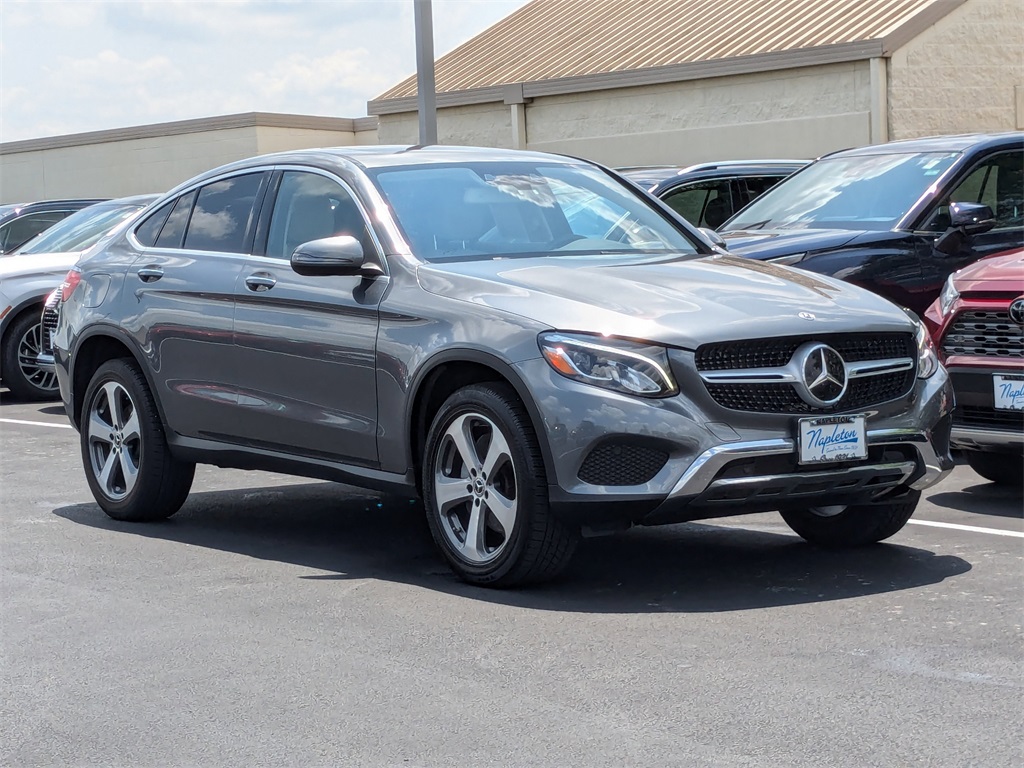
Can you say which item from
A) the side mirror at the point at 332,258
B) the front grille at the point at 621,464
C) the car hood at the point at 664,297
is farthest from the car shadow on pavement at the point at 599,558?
the side mirror at the point at 332,258

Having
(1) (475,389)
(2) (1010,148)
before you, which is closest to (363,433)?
(1) (475,389)

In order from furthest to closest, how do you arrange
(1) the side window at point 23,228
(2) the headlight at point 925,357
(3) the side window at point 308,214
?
(1) the side window at point 23,228, (3) the side window at point 308,214, (2) the headlight at point 925,357

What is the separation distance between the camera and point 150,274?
8070 millimetres

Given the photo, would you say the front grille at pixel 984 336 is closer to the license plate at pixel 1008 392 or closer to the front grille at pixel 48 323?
the license plate at pixel 1008 392

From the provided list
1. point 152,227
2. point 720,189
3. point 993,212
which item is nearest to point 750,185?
point 720,189

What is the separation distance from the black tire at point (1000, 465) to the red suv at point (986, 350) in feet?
2.52

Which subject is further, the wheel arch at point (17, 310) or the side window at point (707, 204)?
the wheel arch at point (17, 310)

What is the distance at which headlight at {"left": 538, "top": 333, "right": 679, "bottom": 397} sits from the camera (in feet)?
19.1

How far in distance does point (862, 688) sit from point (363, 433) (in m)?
2.66

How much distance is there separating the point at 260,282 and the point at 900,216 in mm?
4450

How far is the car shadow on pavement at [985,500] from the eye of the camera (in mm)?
7867

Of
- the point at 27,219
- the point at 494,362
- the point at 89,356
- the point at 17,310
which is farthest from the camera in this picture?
the point at 27,219

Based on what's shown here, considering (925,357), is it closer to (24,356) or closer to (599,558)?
(599,558)

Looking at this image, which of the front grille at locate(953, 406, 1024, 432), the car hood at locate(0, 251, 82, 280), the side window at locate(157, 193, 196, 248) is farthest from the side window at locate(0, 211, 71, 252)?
the front grille at locate(953, 406, 1024, 432)
